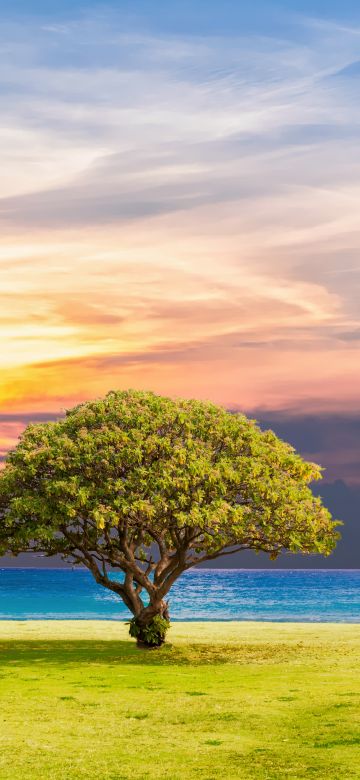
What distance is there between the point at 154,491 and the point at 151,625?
7590mm

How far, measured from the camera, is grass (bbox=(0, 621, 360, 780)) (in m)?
21.9

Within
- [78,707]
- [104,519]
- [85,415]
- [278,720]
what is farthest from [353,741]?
[85,415]

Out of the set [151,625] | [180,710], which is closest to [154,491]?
[151,625]

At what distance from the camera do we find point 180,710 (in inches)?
1163

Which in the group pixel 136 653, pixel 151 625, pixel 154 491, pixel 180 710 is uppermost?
pixel 154 491

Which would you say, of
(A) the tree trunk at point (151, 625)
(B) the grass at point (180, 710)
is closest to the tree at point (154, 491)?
Result: (A) the tree trunk at point (151, 625)

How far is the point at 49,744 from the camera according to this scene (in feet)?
80.1

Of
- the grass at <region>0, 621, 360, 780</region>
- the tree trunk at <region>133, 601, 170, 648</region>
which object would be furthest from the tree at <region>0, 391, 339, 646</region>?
→ the grass at <region>0, 621, 360, 780</region>

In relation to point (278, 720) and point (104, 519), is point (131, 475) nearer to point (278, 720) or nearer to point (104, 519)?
point (104, 519)

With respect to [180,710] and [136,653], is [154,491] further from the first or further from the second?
[180,710]

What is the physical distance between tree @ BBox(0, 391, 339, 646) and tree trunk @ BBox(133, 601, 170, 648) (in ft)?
0.16

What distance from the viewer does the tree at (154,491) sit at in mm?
42781

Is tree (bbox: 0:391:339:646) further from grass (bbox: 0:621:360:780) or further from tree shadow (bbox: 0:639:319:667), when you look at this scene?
A: grass (bbox: 0:621:360:780)

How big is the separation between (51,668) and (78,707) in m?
10.6
